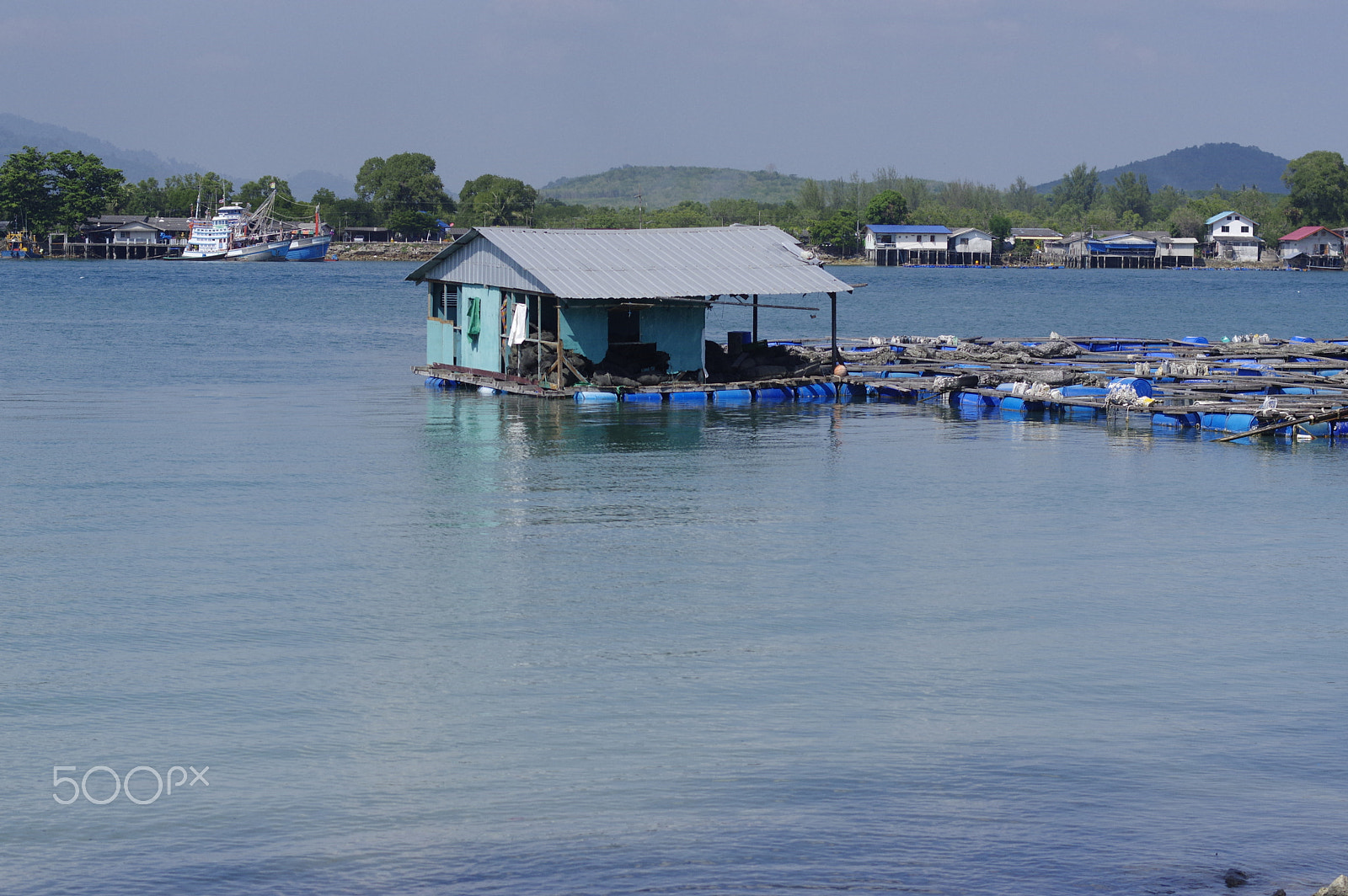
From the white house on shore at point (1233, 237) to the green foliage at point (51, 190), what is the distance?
14553cm

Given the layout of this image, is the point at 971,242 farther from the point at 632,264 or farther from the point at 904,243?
the point at 632,264

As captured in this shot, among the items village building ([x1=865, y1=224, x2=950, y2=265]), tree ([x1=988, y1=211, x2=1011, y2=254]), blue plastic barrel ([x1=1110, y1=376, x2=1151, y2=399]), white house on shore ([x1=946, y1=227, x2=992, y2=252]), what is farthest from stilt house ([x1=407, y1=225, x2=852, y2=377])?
tree ([x1=988, y1=211, x2=1011, y2=254])

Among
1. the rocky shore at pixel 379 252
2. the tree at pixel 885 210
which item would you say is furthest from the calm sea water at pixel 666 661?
the rocky shore at pixel 379 252

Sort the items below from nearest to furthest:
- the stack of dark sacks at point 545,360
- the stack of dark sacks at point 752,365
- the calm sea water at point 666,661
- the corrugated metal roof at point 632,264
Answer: the calm sea water at point 666,661, the corrugated metal roof at point 632,264, the stack of dark sacks at point 545,360, the stack of dark sacks at point 752,365

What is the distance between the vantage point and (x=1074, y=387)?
34969 mm

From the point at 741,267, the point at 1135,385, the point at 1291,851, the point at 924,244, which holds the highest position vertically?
the point at 924,244

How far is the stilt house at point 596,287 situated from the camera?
32.6 meters

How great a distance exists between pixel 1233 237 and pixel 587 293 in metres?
174

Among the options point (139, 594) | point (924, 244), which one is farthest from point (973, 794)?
point (924, 244)

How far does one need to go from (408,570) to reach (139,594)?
10.4 ft

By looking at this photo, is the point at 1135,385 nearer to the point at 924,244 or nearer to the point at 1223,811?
the point at 1223,811

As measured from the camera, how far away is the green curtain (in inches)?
1379

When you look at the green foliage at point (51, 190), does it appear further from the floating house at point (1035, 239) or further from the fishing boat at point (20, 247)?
the floating house at point (1035, 239)

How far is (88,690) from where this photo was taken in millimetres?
12383
